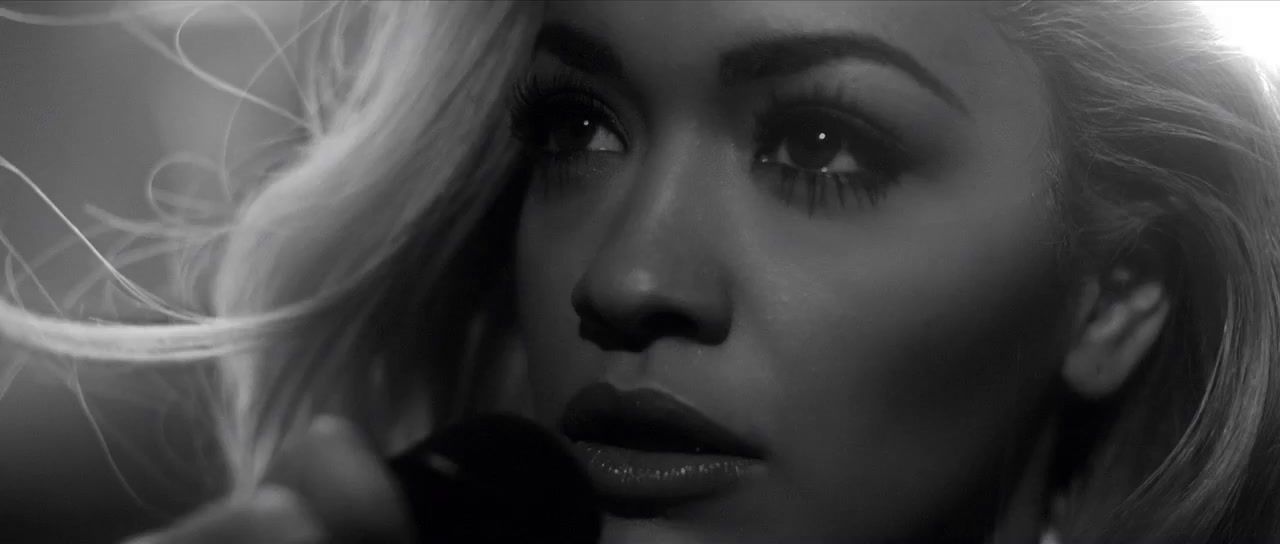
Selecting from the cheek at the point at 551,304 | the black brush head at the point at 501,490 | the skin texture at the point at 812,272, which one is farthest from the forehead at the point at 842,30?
the black brush head at the point at 501,490

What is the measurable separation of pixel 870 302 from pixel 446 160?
12.2 inches

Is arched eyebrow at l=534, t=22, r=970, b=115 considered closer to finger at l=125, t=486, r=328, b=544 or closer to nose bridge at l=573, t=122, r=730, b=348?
nose bridge at l=573, t=122, r=730, b=348

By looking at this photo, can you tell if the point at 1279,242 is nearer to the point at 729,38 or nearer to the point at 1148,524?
the point at 1148,524

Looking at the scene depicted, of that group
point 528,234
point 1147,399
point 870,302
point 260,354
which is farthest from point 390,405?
point 1147,399

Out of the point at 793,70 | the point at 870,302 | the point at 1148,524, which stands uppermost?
the point at 793,70

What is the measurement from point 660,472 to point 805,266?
13 cm

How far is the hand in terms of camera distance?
56 cm

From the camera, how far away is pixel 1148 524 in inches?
29.2

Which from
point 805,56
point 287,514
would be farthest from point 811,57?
point 287,514

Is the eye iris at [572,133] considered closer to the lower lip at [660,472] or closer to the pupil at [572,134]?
the pupil at [572,134]

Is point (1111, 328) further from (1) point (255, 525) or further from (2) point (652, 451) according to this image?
(1) point (255, 525)

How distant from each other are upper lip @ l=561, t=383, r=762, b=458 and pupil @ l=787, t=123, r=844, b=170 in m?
0.14

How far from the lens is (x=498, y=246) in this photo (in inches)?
32.7

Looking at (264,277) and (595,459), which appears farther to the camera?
(264,277)
